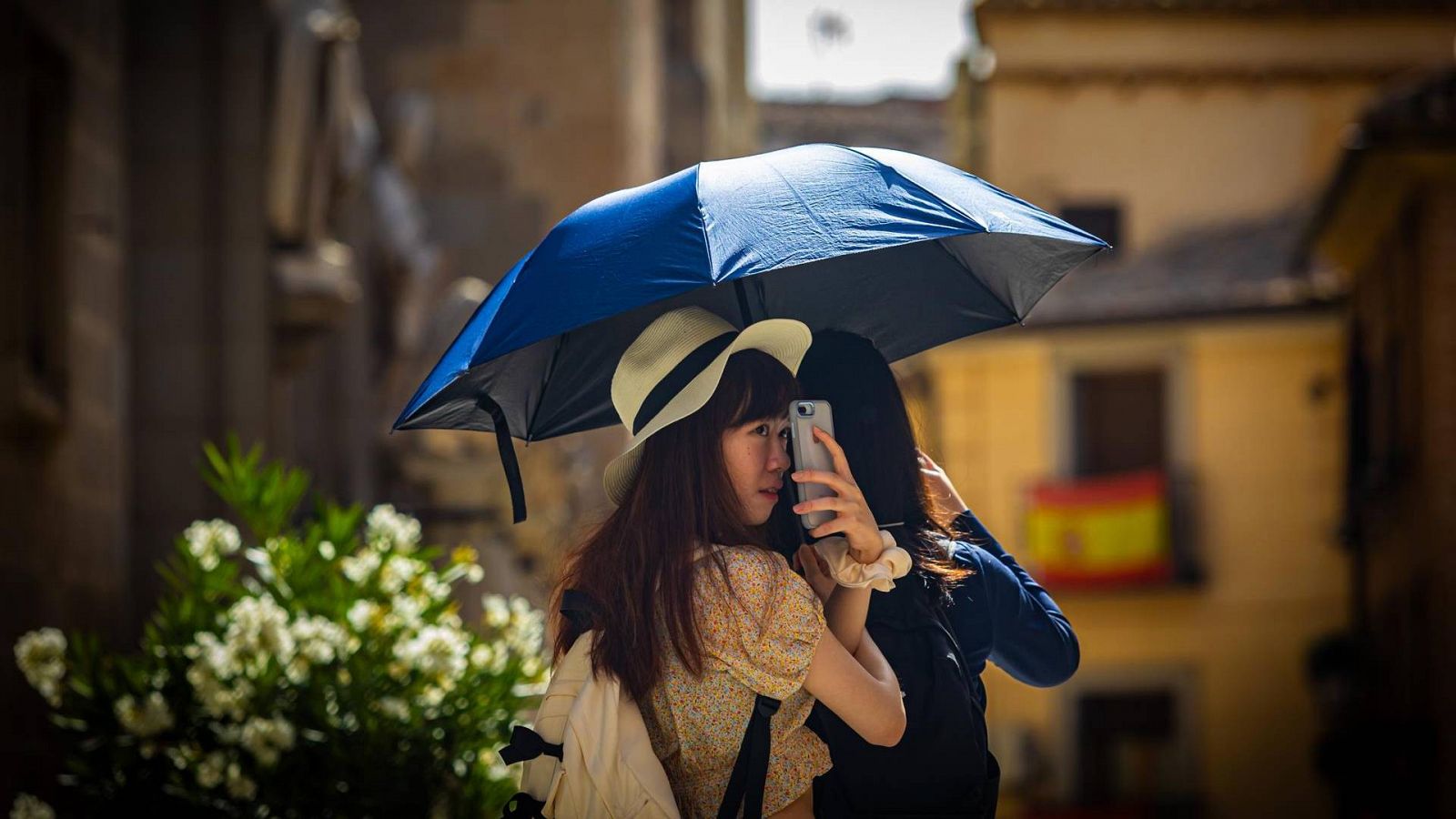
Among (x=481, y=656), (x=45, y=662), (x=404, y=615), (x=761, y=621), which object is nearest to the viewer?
(x=761, y=621)

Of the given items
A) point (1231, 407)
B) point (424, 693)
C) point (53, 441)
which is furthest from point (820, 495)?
point (1231, 407)

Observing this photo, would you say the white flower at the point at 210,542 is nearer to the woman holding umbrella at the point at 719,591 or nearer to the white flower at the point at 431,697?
the white flower at the point at 431,697

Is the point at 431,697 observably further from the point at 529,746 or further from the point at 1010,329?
the point at 1010,329

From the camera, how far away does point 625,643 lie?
3783 millimetres

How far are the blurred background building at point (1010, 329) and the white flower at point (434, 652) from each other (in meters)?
0.59

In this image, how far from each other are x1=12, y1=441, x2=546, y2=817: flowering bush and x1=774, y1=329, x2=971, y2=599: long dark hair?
6.12ft

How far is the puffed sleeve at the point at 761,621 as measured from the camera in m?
3.68

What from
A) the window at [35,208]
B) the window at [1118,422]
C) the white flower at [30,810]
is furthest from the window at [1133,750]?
the white flower at [30,810]

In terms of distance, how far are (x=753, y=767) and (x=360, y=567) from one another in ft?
7.80

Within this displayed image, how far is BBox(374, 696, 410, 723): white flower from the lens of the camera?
550 centimetres

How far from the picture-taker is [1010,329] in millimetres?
17375

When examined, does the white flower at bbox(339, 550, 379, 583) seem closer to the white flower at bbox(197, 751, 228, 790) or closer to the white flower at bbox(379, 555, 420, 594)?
the white flower at bbox(379, 555, 420, 594)

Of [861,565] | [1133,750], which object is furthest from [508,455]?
[1133,750]

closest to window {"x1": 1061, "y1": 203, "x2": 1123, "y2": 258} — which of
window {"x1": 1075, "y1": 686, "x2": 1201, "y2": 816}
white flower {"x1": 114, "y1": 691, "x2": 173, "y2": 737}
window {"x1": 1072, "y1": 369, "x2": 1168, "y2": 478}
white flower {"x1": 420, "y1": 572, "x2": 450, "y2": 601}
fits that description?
window {"x1": 1072, "y1": 369, "x2": 1168, "y2": 478}
